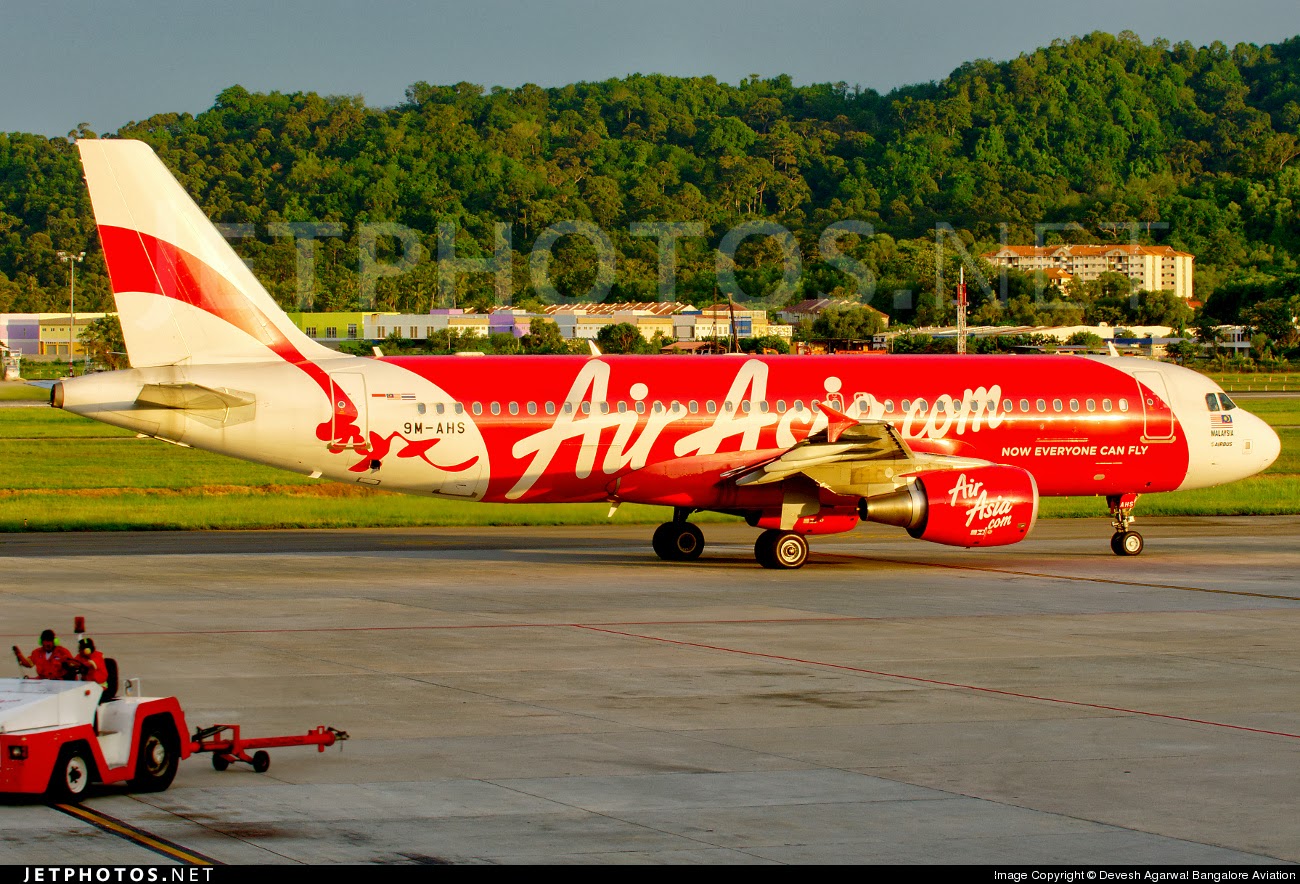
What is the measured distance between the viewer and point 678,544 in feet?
103

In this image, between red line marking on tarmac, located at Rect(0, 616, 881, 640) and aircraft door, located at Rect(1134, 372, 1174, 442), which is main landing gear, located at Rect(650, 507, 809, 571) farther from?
aircraft door, located at Rect(1134, 372, 1174, 442)

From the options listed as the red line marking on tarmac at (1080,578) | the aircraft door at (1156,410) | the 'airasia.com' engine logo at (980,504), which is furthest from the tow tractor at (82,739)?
the aircraft door at (1156,410)

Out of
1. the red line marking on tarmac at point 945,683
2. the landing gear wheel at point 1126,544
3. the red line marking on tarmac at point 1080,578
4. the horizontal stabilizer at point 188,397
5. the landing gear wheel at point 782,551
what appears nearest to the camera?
the red line marking on tarmac at point 945,683

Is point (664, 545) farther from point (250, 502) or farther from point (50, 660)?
point (50, 660)

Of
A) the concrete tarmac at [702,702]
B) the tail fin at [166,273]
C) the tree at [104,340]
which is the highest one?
the tree at [104,340]

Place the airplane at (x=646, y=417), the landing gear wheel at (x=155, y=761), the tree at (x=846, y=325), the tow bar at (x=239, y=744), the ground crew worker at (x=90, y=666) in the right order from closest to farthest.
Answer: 1. the landing gear wheel at (x=155, y=761)
2. the ground crew worker at (x=90, y=666)
3. the tow bar at (x=239, y=744)
4. the airplane at (x=646, y=417)
5. the tree at (x=846, y=325)

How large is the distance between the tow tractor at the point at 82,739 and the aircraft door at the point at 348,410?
15.7 m

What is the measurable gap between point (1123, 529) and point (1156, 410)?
8.33 ft

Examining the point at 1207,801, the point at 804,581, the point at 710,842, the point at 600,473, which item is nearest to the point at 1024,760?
Result: the point at 1207,801

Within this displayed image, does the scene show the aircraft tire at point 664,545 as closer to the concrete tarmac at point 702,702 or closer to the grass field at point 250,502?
the concrete tarmac at point 702,702

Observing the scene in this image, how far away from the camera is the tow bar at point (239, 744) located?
13.9m

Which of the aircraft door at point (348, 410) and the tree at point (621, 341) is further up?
the tree at point (621, 341)

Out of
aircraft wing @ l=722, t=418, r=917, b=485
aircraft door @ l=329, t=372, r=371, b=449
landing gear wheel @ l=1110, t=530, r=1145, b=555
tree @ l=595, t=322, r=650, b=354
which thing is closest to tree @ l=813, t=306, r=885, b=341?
tree @ l=595, t=322, r=650, b=354

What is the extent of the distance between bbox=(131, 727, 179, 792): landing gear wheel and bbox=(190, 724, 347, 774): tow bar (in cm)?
43
